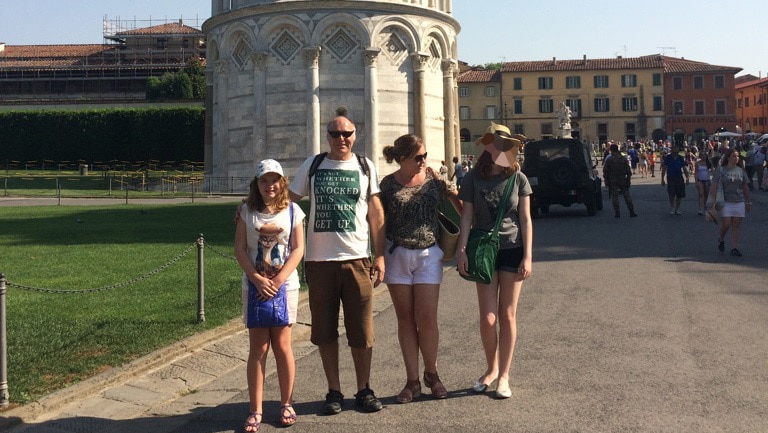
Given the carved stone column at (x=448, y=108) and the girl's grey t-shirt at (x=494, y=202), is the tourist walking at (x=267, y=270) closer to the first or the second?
the girl's grey t-shirt at (x=494, y=202)

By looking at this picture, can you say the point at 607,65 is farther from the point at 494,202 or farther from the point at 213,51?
the point at 494,202

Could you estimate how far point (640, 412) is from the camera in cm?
584

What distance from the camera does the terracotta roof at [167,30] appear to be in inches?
3971

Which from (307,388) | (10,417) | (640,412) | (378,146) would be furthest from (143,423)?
(378,146)

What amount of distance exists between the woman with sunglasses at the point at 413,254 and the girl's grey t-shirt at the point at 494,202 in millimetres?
286

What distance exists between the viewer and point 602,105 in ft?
356

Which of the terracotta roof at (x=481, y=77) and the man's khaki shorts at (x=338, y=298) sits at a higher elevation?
the terracotta roof at (x=481, y=77)

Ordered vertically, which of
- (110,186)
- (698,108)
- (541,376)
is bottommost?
(541,376)

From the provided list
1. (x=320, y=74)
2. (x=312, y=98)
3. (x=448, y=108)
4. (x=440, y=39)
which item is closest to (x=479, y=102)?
(x=448, y=108)

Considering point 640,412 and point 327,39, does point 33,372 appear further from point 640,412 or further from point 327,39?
point 327,39

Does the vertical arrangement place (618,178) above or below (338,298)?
above

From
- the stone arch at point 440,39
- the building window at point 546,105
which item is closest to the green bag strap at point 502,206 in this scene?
the stone arch at point 440,39

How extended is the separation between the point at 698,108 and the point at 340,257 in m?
113

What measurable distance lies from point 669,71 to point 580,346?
11038 centimetres
